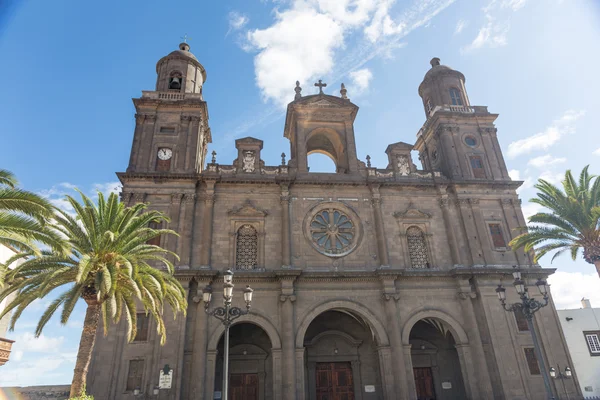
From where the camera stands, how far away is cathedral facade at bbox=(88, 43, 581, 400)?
21.0m

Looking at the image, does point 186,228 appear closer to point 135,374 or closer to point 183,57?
point 135,374

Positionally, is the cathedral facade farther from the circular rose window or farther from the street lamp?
the street lamp

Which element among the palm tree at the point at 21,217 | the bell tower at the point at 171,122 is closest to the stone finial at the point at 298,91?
the bell tower at the point at 171,122

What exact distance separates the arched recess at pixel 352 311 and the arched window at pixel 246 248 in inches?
175

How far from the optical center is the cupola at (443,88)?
3228cm

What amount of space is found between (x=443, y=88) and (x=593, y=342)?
73.1 feet

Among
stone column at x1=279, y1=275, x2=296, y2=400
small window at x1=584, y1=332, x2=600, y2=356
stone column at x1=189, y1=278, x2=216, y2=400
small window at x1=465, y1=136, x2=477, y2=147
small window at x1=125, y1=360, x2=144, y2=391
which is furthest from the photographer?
small window at x1=465, y1=136, x2=477, y2=147

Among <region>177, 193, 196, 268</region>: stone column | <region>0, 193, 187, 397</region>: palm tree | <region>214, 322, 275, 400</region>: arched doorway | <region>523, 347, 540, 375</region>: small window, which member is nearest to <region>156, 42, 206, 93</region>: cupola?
<region>177, 193, 196, 268</region>: stone column

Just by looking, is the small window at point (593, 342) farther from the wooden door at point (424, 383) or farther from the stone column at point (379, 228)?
the stone column at point (379, 228)

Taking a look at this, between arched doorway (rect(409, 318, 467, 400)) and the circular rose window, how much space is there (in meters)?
6.89

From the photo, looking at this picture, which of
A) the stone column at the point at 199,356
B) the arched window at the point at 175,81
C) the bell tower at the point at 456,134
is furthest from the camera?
the arched window at the point at 175,81

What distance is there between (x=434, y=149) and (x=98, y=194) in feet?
80.0

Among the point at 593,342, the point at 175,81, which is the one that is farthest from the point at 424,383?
the point at 175,81

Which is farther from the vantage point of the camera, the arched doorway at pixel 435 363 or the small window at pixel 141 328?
the arched doorway at pixel 435 363
